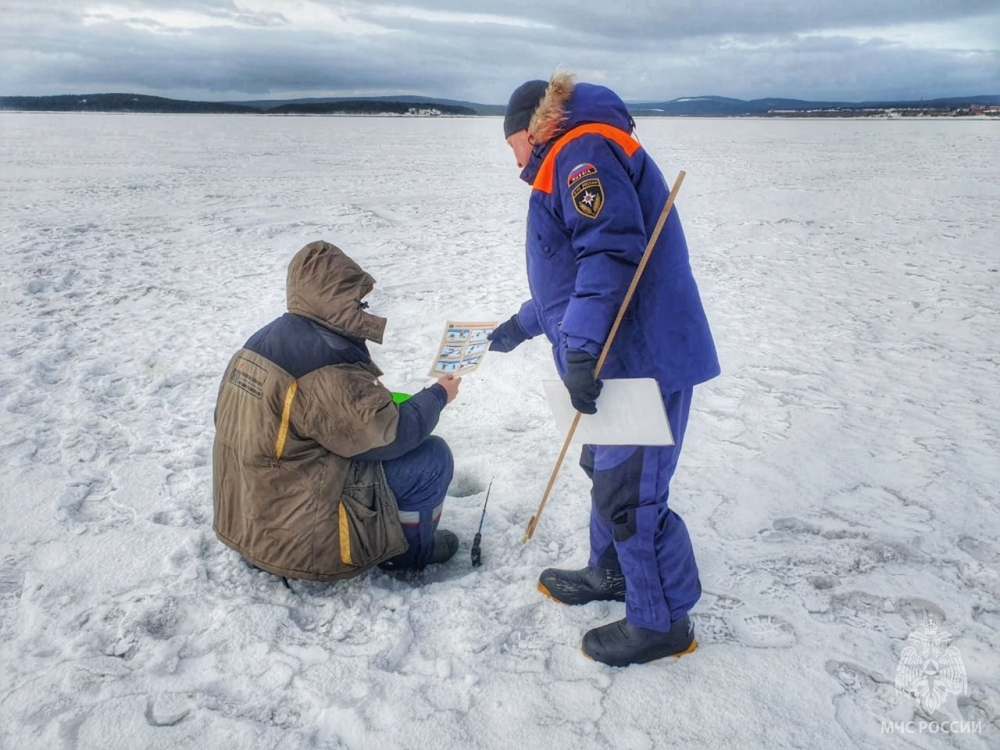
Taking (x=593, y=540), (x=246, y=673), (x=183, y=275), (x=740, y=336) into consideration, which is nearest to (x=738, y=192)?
(x=740, y=336)

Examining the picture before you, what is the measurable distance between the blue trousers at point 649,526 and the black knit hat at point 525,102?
101 centimetres

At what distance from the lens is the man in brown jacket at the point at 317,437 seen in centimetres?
226

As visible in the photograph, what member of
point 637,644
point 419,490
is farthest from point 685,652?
point 419,490

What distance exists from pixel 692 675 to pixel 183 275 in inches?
251

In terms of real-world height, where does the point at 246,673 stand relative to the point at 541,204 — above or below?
below

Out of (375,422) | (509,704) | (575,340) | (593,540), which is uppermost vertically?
(575,340)

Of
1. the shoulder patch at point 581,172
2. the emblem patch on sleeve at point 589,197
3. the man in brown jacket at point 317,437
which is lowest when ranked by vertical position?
the man in brown jacket at point 317,437

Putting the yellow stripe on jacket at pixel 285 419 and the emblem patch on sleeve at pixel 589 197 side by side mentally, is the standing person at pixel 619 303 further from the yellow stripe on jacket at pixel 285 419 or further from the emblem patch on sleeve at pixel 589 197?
the yellow stripe on jacket at pixel 285 419

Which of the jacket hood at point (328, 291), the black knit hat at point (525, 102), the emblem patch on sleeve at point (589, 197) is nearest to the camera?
the emblem patch on sleeve at point (589, 197)

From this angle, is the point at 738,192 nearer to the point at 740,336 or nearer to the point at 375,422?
the point at 740,336

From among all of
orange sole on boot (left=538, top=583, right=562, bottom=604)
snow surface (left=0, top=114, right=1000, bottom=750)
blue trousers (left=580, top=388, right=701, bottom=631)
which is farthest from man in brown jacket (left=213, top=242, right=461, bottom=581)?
blue trousers (left=580, top=388, right=701, bottom=631)

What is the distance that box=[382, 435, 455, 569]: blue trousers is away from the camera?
2562 millimetres

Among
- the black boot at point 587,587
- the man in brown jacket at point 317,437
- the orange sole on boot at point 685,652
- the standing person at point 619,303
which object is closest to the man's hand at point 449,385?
the man in brown jacket at point 317,437

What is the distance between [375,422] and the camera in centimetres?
228
